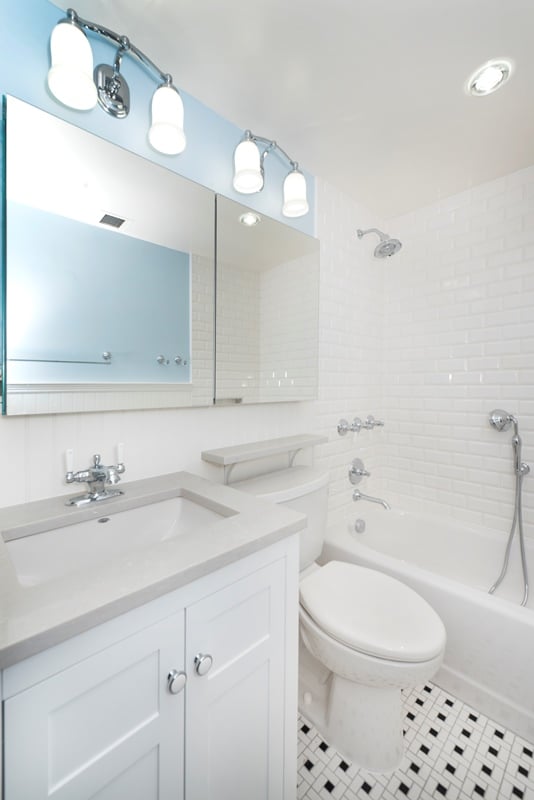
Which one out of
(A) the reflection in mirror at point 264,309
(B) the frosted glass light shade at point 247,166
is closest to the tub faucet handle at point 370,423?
(A) the reflection in mirror at point 264,309

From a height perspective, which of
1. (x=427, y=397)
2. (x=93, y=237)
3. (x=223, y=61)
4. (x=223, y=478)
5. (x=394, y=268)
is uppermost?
(x=223, y=61)

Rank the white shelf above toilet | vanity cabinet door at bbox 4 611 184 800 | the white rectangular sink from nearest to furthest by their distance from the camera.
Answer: vanity cabinet door at bbox 4 611 184 800 < the white rectangular sink < the white shelf above toilet

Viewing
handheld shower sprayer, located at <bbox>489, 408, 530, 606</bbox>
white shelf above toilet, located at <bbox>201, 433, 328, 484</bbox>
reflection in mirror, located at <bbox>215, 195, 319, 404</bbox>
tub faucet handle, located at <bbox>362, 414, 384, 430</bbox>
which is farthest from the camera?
tub faucet handle, located at <bbox>362, 414, 384, 430</bbox>

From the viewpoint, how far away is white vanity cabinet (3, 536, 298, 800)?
520 millimetres

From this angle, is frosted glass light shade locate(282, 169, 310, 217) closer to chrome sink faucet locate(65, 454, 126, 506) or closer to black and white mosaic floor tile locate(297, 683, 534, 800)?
chrome sink faucet locate(65, 454, 126, 506)

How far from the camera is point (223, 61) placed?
45.4 inches

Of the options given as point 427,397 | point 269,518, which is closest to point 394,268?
point 427,397

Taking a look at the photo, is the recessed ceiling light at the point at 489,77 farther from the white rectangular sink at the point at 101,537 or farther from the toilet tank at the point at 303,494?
the white rectangular sink at the point at 101,537

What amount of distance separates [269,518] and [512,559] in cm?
163

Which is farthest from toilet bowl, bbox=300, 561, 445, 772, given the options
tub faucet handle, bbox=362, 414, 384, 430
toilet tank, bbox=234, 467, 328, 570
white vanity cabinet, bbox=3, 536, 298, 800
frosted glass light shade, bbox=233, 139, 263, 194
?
frosted glass light shade, bbox=233, 139, 263, 194

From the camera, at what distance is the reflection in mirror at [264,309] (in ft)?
4.71

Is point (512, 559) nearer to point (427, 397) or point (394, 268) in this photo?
point (427, 397)

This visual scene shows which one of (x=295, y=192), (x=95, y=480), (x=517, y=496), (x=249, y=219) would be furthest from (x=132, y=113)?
(x=517, y=496)

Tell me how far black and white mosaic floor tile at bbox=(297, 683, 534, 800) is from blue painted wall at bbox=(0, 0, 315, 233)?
6.92ft
